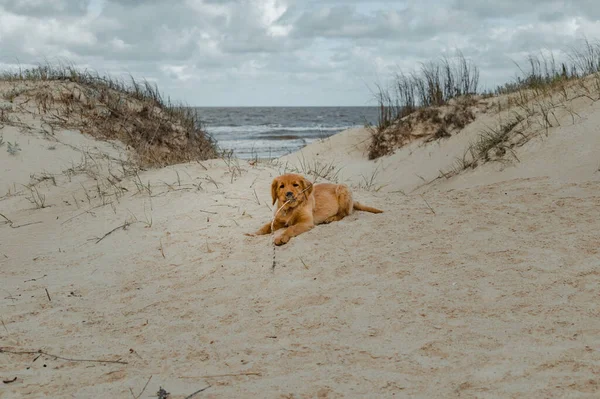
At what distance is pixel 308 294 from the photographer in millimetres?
4340

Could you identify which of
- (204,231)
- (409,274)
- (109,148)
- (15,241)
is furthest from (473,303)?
(109,148)

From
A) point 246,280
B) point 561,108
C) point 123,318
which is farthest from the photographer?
point 561,108

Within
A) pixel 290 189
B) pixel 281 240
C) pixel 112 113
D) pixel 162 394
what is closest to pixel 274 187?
pixel 290 189

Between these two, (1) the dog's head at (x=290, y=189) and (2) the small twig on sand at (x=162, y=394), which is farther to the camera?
(1) the dog's head at (x=290, y=189)

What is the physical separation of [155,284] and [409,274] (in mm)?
2058

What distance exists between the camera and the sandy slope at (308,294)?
3174 mm

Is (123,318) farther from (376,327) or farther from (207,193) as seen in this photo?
(207,193)

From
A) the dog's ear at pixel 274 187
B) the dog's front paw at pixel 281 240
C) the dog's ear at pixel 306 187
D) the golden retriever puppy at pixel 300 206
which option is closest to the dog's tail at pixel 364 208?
the golden retriever puppy at pixel 300 206

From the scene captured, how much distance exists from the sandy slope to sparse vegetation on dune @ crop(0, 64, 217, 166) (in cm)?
452

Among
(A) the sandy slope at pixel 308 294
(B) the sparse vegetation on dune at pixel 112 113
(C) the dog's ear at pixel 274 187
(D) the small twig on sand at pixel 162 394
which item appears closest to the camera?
(D) the small twig on sand at pixel 162 394

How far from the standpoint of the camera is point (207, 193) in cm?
693

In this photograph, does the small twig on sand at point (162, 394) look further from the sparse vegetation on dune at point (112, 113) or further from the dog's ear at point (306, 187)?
the sparse vegetation on dune at point (112, 113)

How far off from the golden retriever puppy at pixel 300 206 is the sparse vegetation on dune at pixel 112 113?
226 inches

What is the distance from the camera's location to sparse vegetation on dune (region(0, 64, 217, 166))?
1200 cm
